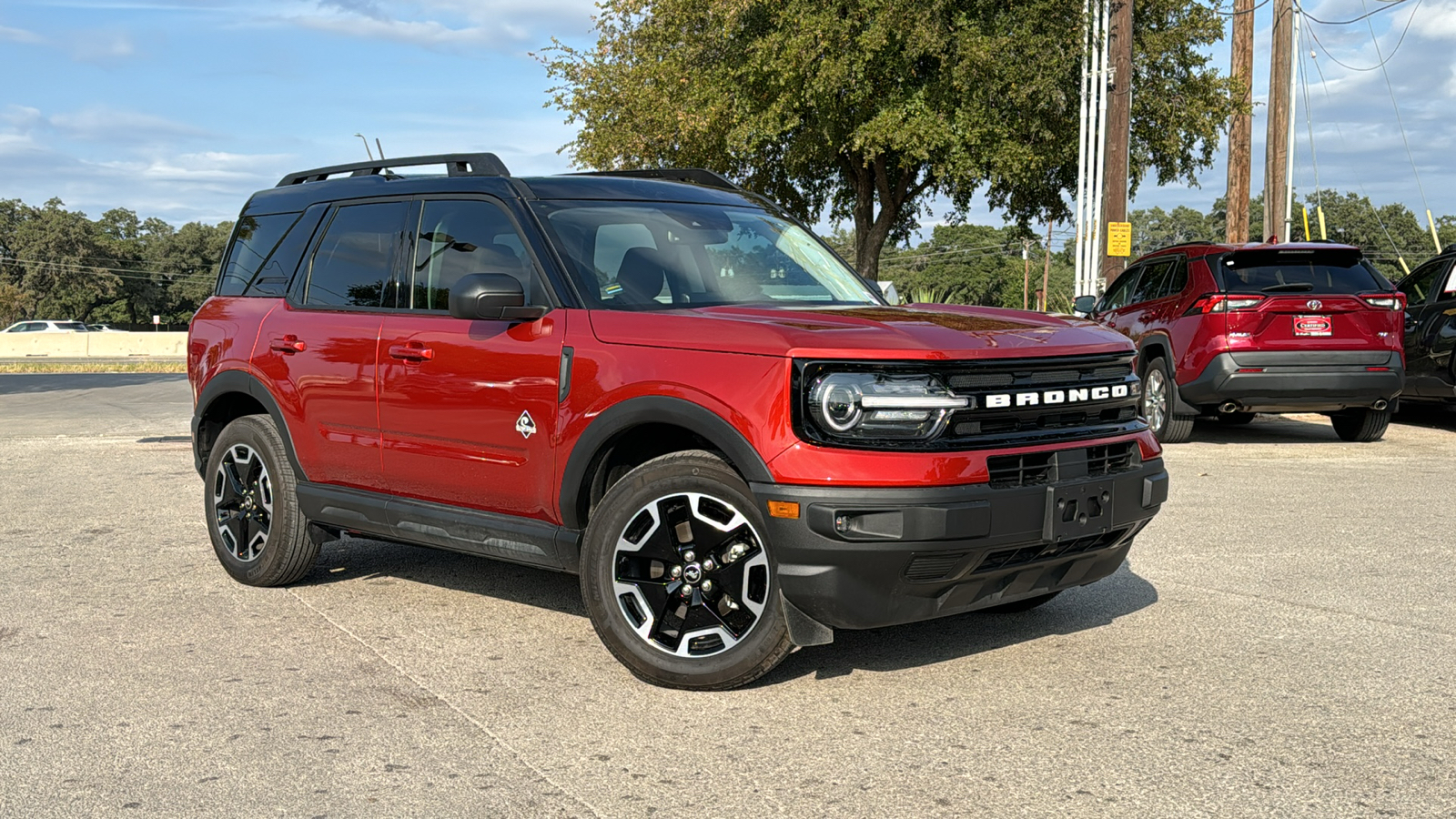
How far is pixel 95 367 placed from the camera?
39188mm

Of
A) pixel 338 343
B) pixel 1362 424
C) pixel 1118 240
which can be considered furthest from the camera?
pixel 1118 240

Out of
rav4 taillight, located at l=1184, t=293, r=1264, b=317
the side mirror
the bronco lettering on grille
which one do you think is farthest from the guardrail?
the bronco lettering on grille

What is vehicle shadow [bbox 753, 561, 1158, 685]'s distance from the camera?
5.09 meters

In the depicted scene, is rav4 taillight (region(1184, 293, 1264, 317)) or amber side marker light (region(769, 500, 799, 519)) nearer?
amber side marker light (region(769, 500, 799, 519))

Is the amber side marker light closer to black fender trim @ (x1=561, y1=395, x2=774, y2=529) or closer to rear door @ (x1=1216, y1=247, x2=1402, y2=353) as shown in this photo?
black fender trim @ (x1=561, y1=395, x2=774, y2=529)

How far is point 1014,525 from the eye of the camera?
4445 mm

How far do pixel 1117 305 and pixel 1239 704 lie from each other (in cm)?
1037

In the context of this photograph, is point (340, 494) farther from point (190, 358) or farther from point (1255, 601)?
point (1255, 601)

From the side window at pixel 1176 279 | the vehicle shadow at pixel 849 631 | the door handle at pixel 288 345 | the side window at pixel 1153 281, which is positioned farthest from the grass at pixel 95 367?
the door handle at pixel 288 345

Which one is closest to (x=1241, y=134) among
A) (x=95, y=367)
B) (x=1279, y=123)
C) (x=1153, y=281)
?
(x=1279, y=123)

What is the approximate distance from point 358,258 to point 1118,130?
17698 millimetres

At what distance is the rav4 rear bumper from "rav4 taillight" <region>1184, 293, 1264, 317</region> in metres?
0.43

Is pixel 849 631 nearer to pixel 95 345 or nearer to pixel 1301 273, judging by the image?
A: pixel 1301 273

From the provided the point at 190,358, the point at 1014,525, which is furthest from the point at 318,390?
the point at 1014,525
